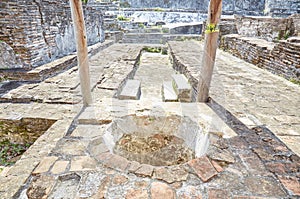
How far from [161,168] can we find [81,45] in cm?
204

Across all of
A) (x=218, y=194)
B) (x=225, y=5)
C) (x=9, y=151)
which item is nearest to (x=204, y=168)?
(x=218, y=194)

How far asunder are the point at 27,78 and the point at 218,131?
Result: 4070 mm

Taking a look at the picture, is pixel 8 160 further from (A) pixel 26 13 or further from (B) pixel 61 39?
(B) pixel 61 39

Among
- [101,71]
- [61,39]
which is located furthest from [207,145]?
[61,39]

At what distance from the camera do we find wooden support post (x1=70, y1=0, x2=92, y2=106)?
8.48 feet

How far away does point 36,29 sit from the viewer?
4621mm

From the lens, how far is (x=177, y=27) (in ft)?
42.6

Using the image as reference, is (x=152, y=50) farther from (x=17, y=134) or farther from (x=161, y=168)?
(x=161, y=168)

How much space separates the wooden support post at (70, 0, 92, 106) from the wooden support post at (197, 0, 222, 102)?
5.64ft

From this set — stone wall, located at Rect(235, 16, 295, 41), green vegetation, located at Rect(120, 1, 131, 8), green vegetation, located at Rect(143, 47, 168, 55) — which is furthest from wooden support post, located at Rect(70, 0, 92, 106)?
green vegetation, located at Rect(120, 1, 131, 8)

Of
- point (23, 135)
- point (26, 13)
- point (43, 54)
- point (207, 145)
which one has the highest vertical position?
point (26, 13)

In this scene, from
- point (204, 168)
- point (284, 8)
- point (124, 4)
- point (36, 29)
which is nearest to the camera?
point (204, 168)

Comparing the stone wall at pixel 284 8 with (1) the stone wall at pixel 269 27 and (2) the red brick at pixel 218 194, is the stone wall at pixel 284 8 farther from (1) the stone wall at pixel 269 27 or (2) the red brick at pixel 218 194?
(2) the red brick at pixel 218 194

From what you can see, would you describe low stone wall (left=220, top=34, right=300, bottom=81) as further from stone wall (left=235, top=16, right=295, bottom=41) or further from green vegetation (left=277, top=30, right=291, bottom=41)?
green vegetation (left=277, top=30, right=291, bottom=41)
